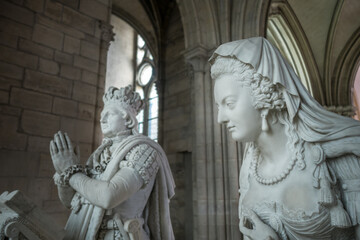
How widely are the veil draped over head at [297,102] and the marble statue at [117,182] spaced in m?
0.92

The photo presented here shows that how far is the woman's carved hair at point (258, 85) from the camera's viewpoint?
0.99 m

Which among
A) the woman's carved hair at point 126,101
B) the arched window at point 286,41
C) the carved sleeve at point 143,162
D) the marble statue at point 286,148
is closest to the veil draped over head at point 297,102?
the marble statue at point 286,148

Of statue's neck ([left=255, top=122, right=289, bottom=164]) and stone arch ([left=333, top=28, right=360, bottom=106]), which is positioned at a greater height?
stone arch ([left=333, top=28, right=360, bottom=106])

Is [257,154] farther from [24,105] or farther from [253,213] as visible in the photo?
[24,105]

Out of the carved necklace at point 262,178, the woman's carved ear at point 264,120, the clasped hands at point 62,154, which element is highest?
the woman's carved ear at point 264,120

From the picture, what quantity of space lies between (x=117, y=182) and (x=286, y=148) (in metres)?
0.93

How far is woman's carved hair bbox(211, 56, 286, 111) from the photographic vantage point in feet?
3.24

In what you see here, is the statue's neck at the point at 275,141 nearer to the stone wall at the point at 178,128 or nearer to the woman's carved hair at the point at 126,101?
the woman's carved hair at the point at 126,101

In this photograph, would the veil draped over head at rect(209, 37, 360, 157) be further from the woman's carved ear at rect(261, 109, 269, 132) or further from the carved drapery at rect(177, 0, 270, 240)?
the carved drapery at rect(177, 0, 270, 240)

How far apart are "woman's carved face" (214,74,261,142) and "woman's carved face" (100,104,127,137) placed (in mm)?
1025

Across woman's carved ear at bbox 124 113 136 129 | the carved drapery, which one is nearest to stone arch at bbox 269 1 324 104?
the carved drapery

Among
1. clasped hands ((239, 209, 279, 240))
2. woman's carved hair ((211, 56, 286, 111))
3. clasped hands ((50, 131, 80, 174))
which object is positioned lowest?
clasped hands ((239, 209, 279, 240))

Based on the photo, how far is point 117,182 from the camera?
1502 mm

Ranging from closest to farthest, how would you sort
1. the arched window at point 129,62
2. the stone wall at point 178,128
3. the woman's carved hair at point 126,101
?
the woman's carved hair at point 126,101 → the stone wall at point 178,128 → the arched window at point 129,62
